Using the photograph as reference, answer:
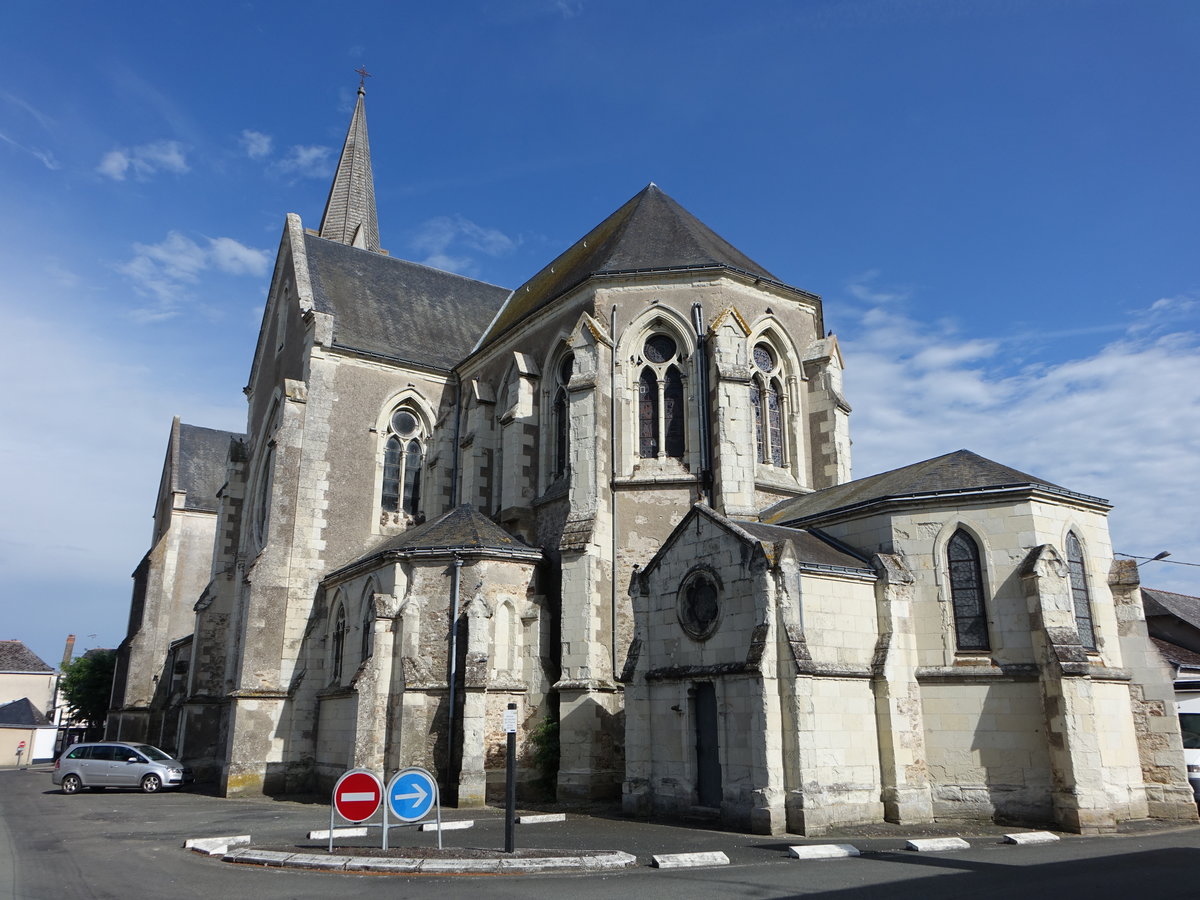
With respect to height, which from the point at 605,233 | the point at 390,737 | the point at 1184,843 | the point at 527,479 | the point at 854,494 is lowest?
the point at 1184,843

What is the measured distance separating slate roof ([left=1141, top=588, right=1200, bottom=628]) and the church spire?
32876 mm

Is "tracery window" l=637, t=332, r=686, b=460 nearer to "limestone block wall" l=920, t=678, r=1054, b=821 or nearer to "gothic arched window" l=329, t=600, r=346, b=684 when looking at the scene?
"limestone block wall" l=920, t=678, r=1054, b=821

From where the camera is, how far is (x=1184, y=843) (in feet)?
40.8

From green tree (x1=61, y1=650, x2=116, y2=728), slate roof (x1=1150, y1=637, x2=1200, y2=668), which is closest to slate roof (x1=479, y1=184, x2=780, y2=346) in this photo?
slate roof (x1=1150, y1=637, x2=1200, y2=668)

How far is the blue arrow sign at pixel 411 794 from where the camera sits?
1075 centimetres

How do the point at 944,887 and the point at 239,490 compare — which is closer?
the point at 944,887

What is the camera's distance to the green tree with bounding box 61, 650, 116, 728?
4709 centimetres

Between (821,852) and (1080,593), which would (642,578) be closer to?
(821,852)

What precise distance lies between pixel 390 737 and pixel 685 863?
31.5ft

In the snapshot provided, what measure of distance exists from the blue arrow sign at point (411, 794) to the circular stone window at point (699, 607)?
5.87m

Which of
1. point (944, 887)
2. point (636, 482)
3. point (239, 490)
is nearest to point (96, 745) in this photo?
point (239, 490)

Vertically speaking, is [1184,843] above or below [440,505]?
below

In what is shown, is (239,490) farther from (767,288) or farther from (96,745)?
(767,288)

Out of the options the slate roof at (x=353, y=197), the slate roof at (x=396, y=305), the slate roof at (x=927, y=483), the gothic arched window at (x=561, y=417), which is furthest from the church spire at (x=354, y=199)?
the slate roof at (x=927, y=483)
